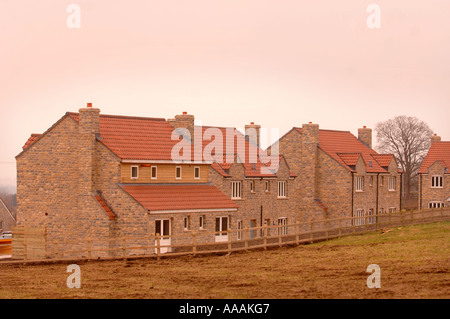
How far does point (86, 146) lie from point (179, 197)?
22.9 ft

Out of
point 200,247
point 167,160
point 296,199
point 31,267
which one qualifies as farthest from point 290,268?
point 296,199

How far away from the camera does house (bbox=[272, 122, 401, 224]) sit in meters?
65.7

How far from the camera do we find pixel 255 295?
91.4ft

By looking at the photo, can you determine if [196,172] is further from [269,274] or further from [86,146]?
[269,274]

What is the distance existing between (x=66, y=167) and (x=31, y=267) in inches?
442

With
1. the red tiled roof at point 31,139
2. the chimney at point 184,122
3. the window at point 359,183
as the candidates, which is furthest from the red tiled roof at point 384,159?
the red tiled roof at point 31,139

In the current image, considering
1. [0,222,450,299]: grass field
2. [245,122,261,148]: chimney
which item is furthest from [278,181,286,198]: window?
[0,222,450,299]: grass field

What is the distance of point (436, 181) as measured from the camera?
3029 inches

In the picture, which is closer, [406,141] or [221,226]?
[221,226]

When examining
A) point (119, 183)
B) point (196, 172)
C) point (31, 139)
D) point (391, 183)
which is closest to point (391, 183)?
point (391, 183)

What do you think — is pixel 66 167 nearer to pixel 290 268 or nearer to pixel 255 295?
pixel 290 268

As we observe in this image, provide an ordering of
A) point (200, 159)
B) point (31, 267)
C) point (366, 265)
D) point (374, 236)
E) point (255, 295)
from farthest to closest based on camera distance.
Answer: point (200, 159), point (374, 236), point (31, 267), point (366, 265), point (255, 295)

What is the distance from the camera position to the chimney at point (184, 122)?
5659 cm

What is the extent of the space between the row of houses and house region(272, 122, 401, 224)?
0.18 metres
